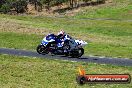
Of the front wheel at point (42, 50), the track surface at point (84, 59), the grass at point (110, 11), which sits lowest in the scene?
the grass at point (110, 11)

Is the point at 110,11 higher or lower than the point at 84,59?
lower

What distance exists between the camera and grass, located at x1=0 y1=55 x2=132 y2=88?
2147 centimetres

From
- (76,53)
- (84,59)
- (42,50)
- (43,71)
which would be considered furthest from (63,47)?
(43,71)

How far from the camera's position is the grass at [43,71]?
2147cm

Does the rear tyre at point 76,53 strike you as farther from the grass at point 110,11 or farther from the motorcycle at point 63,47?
the grass at point 110,11

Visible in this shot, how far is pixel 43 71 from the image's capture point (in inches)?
965

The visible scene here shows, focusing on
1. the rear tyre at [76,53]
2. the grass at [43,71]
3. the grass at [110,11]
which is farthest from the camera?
the grass at [110,11]

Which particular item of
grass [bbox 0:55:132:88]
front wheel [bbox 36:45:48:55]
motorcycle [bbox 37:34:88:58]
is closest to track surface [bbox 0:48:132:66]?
front wheel [bbox 36:45:48:55]

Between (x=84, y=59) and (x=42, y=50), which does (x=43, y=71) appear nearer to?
(x=84, y=59)

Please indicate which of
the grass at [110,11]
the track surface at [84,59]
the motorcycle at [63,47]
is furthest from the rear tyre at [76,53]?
the grass at [110,11]

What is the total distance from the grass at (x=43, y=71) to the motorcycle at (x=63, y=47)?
98.0 inches

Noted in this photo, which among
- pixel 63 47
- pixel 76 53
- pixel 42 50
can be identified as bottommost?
pixel 76 53

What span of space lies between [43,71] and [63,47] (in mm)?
6397

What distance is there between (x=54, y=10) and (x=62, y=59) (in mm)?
98484
